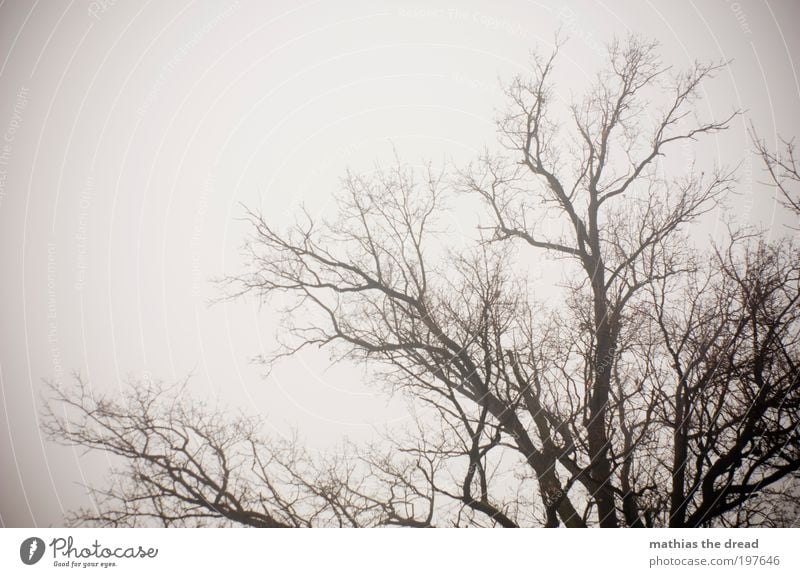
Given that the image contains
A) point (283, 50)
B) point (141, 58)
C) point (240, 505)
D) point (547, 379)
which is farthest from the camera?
point (283, 50)

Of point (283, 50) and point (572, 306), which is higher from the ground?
point (283, 50)

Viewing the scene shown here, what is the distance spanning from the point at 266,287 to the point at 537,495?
4847 mm

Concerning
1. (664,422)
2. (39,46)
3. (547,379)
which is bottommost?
(664,422)

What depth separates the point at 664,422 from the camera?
19.5 feet

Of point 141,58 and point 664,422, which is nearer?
point 664,422

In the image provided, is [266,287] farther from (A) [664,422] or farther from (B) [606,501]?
(A) [664,422]

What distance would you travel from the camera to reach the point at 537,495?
19.4 ft

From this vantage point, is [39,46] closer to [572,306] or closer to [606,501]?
[572,306]

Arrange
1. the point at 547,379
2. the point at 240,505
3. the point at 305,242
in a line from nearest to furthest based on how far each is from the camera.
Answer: the point at 240,505 < the point at 547,379 < the point at 305,242
